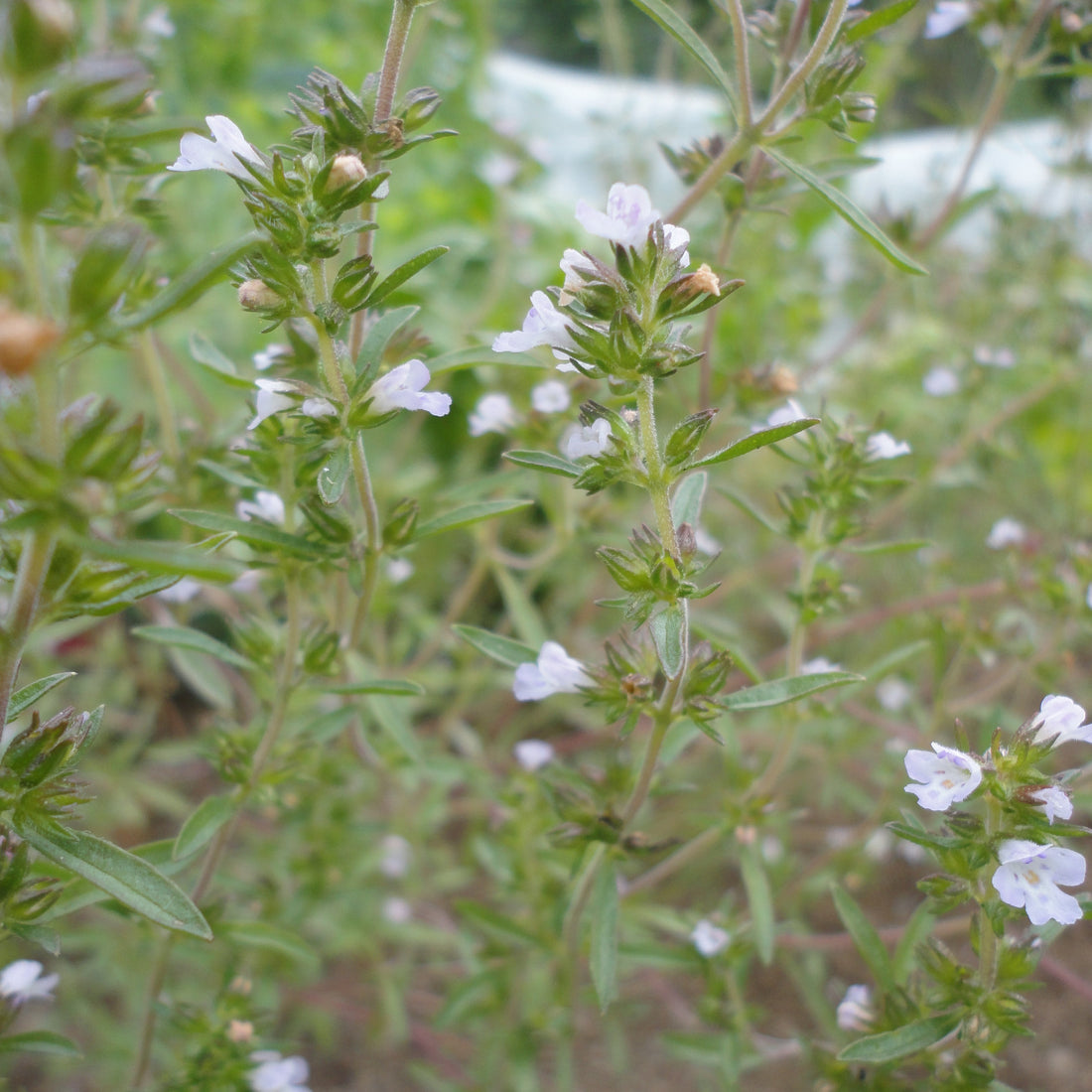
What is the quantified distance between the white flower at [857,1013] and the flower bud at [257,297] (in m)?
1.46

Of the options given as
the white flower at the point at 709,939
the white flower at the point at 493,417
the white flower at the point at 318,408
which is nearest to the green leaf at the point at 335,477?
the white flower at the point at 318,408

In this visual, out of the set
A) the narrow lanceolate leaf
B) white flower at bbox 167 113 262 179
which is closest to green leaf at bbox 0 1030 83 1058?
the narrow lanceolate leaf

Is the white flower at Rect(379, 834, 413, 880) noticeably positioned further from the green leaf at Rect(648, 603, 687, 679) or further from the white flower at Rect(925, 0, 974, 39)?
the white flower at Rect(925, 0, 974, 39)

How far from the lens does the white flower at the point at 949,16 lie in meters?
2.10

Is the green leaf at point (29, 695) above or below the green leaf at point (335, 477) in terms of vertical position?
below

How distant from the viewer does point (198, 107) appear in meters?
4.78

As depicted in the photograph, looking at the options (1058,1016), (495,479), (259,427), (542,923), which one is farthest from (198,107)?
(1058,1016)

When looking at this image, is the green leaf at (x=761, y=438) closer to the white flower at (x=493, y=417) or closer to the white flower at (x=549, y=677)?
the white flower at (x=549, y=677)

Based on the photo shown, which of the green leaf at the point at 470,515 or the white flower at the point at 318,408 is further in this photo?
the green leaf at the point at 470,515

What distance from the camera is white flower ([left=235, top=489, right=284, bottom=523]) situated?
162 centimetres

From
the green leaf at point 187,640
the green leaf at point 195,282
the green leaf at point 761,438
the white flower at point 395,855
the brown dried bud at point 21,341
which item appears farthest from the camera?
the white flower at point 395,855

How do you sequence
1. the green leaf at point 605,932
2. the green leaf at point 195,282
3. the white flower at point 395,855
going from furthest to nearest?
the white flower at point 395,855
the green leaf at point 605,932
the green leaf at point 195,282

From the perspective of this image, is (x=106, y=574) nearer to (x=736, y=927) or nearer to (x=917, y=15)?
(x=736, y=927)

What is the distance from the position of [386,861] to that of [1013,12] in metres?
2.56
